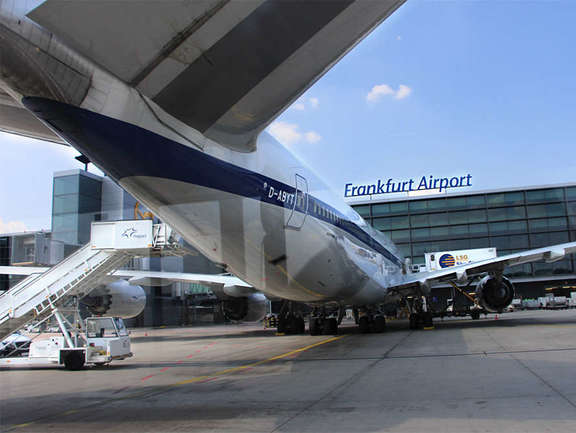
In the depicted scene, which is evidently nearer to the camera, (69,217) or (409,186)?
(69,217)

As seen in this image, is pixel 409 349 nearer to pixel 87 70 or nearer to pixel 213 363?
pixel 213 363

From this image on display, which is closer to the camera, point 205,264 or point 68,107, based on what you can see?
point 68,107

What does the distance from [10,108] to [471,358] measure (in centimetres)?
812

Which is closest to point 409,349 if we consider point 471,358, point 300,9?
point 471,358

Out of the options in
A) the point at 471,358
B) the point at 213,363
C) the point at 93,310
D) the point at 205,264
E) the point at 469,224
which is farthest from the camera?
the point at 469,224

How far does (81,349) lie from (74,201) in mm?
4649

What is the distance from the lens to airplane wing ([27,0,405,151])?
3311mm

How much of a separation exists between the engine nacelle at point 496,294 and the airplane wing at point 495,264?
0.61 m

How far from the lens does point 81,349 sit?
32.9 feet

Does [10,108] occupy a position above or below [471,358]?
above

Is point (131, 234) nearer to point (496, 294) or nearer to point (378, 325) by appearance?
point (378, 325)

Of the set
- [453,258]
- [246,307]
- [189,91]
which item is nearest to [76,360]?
[246,307]

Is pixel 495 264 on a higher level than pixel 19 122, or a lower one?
lower

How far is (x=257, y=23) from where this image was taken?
351cm
